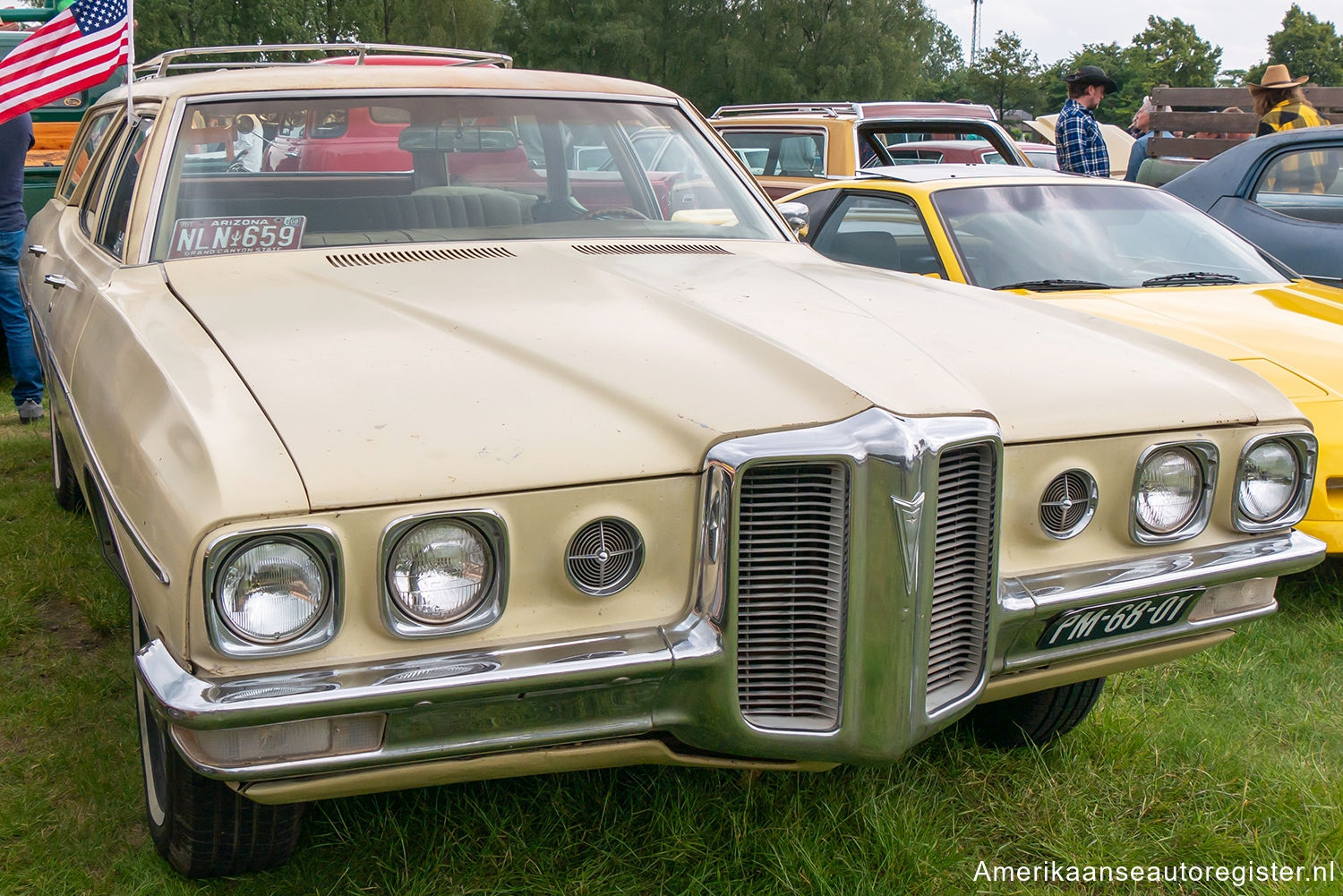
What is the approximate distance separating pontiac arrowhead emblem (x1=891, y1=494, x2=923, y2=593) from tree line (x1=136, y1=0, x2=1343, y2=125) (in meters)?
42.6

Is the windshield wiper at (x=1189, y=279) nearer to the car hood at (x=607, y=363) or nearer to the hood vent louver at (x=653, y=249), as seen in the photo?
the car hood at (x=607, y=363)

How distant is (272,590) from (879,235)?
3.81 metres

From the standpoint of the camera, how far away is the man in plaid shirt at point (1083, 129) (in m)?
7.57

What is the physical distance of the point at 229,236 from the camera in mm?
2842

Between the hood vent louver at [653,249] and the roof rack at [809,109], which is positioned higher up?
the roof rack at [809,109]

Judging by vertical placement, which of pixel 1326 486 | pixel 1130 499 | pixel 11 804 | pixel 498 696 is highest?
pixel 1130 499

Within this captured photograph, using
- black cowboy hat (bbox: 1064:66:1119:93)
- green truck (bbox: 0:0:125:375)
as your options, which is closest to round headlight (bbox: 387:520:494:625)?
green truck (bbox: 0:0:125:375)

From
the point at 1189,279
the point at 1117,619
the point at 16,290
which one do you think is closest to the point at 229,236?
the point at 1117,619

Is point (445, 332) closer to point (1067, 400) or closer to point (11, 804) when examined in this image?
point (1067, 400)

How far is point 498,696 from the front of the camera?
1.76 metres

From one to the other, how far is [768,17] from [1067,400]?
4563 cm

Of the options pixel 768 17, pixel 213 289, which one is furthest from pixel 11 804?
pixel 768 17

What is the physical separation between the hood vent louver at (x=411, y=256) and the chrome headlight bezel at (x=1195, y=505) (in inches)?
60.5

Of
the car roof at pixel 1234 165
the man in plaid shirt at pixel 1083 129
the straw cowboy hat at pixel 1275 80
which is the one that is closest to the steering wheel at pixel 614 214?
the car roof at pixel 1234 165
